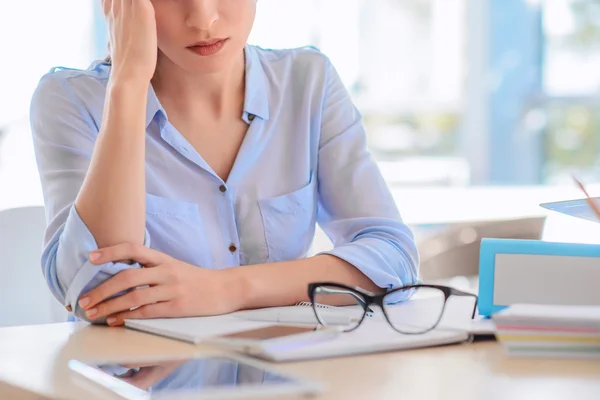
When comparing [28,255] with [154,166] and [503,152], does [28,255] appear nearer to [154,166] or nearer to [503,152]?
[154,166]

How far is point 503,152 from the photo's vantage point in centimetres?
598

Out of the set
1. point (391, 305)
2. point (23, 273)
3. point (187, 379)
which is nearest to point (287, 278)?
point (391, 305)

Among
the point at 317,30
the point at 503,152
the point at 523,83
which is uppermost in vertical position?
the point at 317,30

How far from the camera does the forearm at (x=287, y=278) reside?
1268 mm

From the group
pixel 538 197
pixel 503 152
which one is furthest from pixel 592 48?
pixel 538 197

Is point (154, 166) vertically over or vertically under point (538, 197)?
over

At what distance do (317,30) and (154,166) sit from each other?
464cm

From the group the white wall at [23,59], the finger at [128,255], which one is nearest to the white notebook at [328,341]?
the finger at [128,255]

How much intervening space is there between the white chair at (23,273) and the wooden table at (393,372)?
69 centimetres

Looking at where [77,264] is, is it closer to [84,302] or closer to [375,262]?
[84,302]

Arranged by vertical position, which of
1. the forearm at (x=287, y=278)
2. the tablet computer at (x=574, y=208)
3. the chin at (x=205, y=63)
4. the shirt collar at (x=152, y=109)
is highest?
the chin at (x=205, y=63)

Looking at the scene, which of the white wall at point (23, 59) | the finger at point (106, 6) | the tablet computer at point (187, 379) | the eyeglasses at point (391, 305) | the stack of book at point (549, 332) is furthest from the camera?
the white wall at point (23, 59)

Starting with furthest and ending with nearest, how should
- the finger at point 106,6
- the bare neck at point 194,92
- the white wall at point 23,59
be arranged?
1. the white wall at point 23,59
2. the bare neck at point 194,92
3. the finger at point 106,6

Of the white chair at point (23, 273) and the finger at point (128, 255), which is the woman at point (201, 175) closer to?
the finger at point (128, 255)
